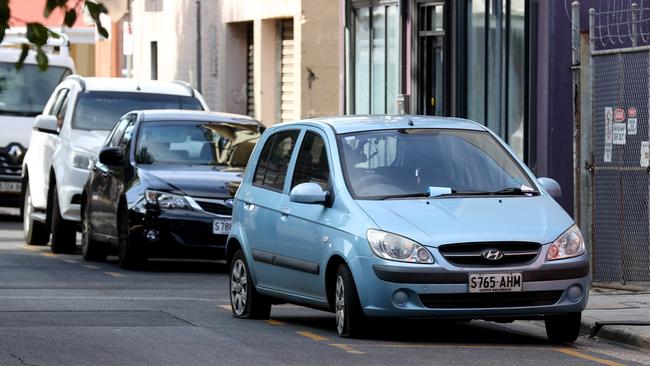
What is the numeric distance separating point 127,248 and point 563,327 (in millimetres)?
7323

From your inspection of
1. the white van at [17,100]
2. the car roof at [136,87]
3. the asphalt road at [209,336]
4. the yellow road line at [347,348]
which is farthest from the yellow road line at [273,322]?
the white van at [17,100]

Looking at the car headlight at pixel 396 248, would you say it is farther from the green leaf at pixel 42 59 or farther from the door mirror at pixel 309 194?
the green leaf at pixel 42 59

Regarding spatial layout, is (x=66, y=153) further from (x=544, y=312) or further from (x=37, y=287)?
(x=544, y=312)

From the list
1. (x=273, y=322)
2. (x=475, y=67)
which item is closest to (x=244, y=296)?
(x=273, y=322)

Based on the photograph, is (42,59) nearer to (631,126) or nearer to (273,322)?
(273,322)

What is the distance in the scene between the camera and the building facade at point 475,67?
20.3 meters

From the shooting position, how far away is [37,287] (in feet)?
54.0

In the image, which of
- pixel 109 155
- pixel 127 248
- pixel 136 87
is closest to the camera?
pixel 127 248

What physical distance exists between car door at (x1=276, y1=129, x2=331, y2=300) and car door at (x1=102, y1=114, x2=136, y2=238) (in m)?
5.74

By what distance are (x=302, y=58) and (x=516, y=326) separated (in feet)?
56.6

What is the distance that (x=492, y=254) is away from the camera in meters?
11.6

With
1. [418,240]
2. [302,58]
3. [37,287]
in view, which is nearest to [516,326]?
[418,240]

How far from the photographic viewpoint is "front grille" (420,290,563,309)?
11.6 m

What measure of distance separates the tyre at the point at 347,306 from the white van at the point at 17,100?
625 inches
